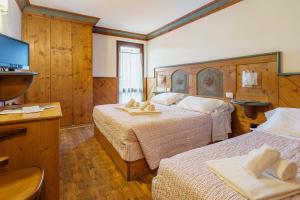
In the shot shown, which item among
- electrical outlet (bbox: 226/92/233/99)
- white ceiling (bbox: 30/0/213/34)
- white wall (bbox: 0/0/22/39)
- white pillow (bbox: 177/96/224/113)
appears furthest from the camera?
white ceiling (bbox: 30/0/213/34)

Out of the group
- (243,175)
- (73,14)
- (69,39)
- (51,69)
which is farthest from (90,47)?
(243,175)

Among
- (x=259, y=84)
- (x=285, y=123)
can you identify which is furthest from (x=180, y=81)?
(x=285, y=123)

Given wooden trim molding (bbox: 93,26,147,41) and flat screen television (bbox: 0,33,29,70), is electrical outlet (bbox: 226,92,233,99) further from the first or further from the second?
wooden trim molding (bbox: 93,26,147,41)

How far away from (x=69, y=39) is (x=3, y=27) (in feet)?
5.22

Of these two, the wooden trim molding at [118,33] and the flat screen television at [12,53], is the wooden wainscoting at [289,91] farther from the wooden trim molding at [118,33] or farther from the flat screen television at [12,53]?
the wooden trim molding at [118,33]

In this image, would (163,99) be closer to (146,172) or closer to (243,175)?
(146,172)

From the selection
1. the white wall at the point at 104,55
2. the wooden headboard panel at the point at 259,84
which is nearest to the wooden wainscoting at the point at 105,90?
the white wall at the point at 104,55

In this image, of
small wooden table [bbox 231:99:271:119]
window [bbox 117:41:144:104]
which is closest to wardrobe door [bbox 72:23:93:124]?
window [bbox 117:41:144:104]

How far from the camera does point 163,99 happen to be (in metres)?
3.78

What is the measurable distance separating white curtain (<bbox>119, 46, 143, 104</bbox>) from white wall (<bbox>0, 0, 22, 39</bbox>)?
236cm

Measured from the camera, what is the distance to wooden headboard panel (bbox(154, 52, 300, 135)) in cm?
225

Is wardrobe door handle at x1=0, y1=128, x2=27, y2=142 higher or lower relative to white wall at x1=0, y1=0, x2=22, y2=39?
lower

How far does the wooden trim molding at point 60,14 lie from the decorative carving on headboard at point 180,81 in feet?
7.30

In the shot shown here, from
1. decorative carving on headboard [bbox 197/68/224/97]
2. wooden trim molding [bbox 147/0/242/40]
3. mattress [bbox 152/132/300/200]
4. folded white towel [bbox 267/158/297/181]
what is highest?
wooden trim molding [bbox 147/0/242/40]
